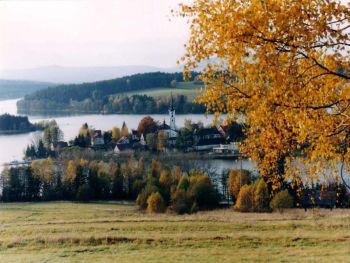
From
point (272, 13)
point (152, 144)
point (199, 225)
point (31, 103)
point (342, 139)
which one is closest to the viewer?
point (272, 13)

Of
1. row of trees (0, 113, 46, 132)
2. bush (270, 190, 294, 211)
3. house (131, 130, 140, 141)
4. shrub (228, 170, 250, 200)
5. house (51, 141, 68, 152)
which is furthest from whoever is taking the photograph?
row of trees (0, 113, 46, 132)

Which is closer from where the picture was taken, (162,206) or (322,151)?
(322,151)

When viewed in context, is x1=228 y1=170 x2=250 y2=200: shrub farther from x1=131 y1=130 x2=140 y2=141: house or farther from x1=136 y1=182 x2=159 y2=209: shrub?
x1=131 y1=130 x2=140 y2=141: house

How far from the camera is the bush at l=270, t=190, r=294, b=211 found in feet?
76.4

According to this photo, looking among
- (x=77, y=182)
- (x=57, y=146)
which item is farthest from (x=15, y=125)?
(x=77, y=182)

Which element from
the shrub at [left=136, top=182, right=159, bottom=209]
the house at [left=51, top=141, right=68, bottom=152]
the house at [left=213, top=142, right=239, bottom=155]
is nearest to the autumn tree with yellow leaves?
the shrub at [left=136, top=182, right=159, bottom=209]

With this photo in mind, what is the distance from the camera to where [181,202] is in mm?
24562

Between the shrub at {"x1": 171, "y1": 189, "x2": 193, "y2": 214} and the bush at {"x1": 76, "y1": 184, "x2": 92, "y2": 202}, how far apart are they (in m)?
8.06

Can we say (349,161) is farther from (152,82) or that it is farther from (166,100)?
(152,82)

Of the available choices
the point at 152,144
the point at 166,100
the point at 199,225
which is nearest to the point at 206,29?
the point at 199,225

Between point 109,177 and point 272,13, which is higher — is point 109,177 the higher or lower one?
the lower one

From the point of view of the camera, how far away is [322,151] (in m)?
5.46

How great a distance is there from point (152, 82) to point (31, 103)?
30.1 metres

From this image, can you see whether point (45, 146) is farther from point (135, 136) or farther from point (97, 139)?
point (135, 136)
